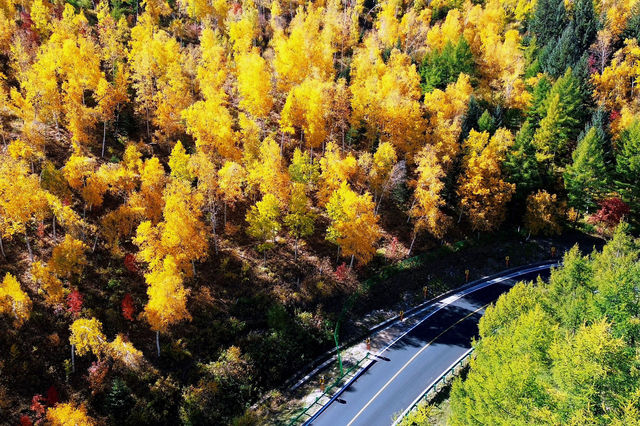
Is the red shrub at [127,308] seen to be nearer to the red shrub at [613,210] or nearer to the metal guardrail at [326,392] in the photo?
the metal guardrail at [326,392]

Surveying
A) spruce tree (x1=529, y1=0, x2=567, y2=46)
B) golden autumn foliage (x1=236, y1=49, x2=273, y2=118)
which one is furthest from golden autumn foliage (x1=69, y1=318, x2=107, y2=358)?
spruce tree (x1=529, y1=0, x2=567, y2=46)

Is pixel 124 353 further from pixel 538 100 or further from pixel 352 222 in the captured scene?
pixel 538 100

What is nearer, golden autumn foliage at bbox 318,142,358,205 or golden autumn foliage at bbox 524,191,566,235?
golden autumn foliage at bbox 318,142,358,205

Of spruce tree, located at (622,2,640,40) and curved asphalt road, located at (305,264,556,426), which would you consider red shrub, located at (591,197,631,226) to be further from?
spruce tree, located at (622,2,640,40)

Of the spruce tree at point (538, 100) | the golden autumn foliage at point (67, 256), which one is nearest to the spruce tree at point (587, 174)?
the spruce tree at point (538, 100)

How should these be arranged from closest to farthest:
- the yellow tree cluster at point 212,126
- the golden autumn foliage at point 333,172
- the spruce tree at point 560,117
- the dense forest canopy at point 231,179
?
the dense forest canopy at point 231,179
the golden autumn foliage at point 333,172
the yellow tree cluster at point 212,126
the spruce tree at point 560,117

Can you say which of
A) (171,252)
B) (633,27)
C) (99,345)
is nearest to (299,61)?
(171,252)

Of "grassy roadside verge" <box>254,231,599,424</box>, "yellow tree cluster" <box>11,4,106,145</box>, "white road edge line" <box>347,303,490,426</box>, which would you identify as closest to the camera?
"white road edge line" <box>347,303,490,426</box>
